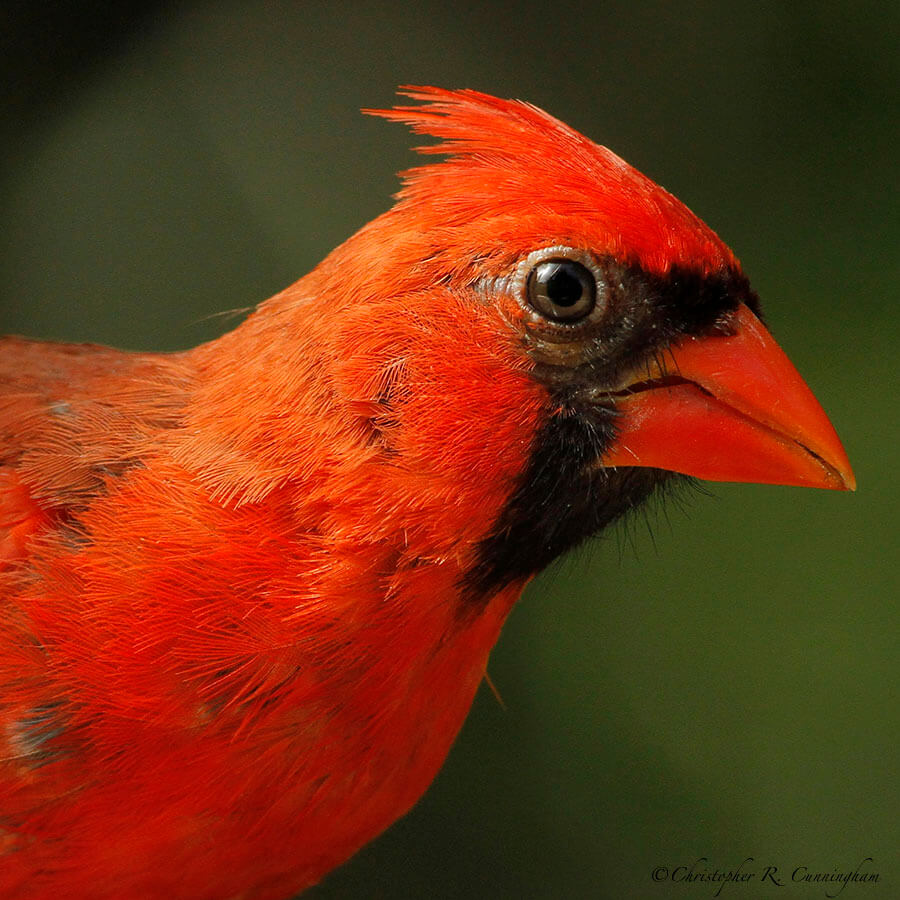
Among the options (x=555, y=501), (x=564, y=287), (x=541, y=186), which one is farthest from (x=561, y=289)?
(x=555, y=501)

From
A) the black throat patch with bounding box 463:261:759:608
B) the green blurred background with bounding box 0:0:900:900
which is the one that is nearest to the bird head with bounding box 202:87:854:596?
the black throat patch with bounding box 463:261:759:608

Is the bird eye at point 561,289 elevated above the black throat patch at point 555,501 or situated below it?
above

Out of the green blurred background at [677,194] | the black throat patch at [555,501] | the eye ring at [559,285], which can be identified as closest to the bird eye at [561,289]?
the eye ring at [559,285]

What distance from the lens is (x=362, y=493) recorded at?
137cm

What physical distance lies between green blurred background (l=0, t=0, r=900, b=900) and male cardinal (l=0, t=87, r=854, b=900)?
1.30 meters

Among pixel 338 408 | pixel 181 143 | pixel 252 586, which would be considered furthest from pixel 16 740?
pixel 181 143

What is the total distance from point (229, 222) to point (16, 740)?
1968 millimetres

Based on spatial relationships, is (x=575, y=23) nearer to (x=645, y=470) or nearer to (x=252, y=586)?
(x=645, y=470)

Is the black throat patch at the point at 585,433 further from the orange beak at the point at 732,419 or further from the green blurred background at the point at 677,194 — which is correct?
the green blurred background at the point at 677,194

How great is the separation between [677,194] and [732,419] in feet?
4.61

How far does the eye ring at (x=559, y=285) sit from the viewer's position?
1349 mm

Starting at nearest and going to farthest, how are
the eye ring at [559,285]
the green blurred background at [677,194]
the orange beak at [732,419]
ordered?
1. the eye ring at [559,285]
2. the orange beak at [732,419]
3. the green blurred background at [677,194]

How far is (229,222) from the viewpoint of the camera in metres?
3.06

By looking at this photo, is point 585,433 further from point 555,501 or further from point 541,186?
point 541,186
